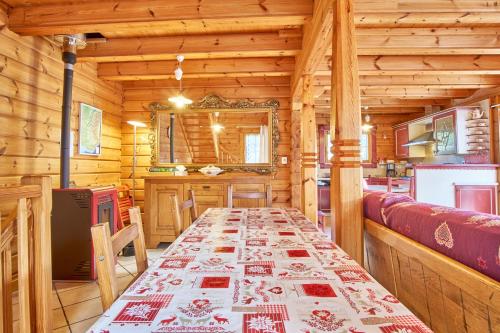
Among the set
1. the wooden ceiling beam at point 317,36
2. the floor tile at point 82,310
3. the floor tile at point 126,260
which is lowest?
the floor tile at point 82,310

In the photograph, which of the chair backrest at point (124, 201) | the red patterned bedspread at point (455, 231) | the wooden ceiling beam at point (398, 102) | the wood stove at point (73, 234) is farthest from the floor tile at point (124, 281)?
the wooden ceiling beam at point (398, 102)

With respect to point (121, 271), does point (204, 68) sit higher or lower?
higher

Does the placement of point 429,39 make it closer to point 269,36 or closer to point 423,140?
point 269,36

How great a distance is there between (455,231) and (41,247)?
1.51 metres

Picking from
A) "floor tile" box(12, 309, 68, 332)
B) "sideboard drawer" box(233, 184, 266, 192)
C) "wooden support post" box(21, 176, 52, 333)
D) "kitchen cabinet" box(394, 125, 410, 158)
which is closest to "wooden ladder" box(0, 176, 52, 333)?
"wooden support post" box(21, 176, 52, 333)

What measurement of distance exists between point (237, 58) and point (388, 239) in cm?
315

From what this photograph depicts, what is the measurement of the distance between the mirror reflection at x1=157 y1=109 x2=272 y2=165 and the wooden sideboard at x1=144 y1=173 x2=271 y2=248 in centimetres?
66

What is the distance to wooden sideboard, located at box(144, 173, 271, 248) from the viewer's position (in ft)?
12.0

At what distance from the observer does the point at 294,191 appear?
13.9ft

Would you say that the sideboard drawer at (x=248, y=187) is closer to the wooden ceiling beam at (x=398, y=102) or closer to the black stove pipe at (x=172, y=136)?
the black stove pipe at (x=172, y=136)

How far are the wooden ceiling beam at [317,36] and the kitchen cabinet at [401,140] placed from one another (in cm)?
444

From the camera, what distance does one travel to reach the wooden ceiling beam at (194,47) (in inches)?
122

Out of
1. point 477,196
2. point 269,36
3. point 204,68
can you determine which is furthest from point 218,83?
point 477,196

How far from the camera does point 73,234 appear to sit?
2551 mm
